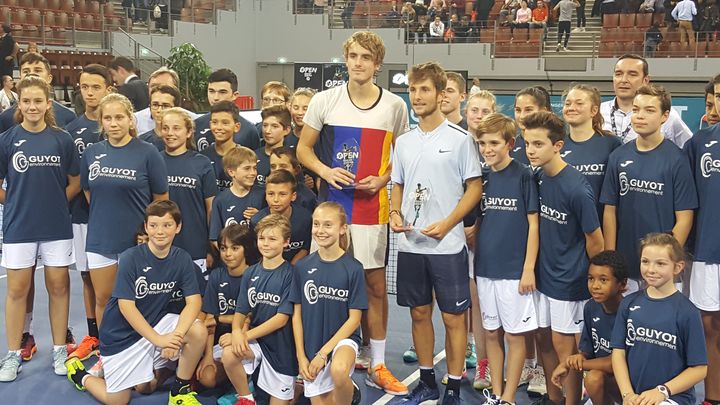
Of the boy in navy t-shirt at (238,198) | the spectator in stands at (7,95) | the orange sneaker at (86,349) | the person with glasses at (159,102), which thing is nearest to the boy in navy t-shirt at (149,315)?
the boy in navy t-shirt at (238,198)

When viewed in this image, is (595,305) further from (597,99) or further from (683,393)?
(597,99)

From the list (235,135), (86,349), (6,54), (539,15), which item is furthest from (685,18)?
(86,349)

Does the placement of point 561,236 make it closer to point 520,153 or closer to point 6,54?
point 520,153

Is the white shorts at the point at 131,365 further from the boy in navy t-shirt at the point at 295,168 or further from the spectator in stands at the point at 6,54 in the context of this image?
the spectator in stands at the point at 6,54

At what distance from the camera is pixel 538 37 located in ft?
67.3

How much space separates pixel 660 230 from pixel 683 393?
38.6 inches

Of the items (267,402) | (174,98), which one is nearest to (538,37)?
(174,98)

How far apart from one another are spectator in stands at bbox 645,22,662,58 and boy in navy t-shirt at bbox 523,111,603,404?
16.1 meters

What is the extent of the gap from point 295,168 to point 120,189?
1.26 metres

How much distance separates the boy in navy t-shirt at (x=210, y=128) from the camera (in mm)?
6305

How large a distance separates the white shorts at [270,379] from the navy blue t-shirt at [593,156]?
2264mm

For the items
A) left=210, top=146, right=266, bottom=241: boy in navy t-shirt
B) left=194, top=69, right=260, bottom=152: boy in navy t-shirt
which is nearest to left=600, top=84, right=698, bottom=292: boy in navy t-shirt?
left=210, top=146, right=266, bottom=241: boy in navy t-shirt

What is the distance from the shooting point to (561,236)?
463 cm

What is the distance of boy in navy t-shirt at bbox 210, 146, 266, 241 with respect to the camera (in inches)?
214
